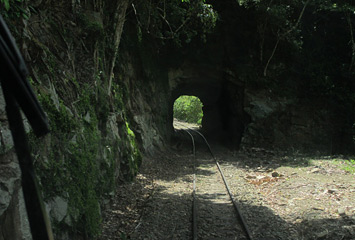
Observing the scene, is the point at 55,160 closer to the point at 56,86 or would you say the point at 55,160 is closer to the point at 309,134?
the point at 56,86

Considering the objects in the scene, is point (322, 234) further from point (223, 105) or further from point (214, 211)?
point (223, 105)

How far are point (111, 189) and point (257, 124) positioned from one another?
1170 cm

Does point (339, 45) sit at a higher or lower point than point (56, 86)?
higher

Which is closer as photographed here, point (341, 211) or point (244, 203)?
point (341, 211)

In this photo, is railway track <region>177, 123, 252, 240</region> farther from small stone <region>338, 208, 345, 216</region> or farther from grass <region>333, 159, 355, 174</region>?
grass <region>333, 159, 355, 174</region>

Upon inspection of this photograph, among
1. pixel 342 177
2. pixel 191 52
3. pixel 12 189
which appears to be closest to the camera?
pixel 12 189

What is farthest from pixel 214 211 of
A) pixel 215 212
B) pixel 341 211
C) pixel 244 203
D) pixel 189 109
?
pixel 189 109

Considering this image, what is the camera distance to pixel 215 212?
7.19 metres

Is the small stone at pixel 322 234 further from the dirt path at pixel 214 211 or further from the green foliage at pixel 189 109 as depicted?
the green foliage at pixel 189 109

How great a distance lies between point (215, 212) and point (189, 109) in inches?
1508

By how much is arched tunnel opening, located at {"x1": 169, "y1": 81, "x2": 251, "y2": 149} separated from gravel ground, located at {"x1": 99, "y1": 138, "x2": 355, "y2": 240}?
6450 millimetres

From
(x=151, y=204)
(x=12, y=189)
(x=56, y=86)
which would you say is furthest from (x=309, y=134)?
(x=12, y=189)

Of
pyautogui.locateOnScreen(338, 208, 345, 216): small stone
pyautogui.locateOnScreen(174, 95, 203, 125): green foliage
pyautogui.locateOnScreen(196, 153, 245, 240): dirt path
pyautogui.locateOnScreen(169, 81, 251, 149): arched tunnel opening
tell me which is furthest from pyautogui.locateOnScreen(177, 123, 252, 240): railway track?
pyautogui.locateOnScreen(174, 95, 203, 125): green foliage

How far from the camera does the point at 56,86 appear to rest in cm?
556
